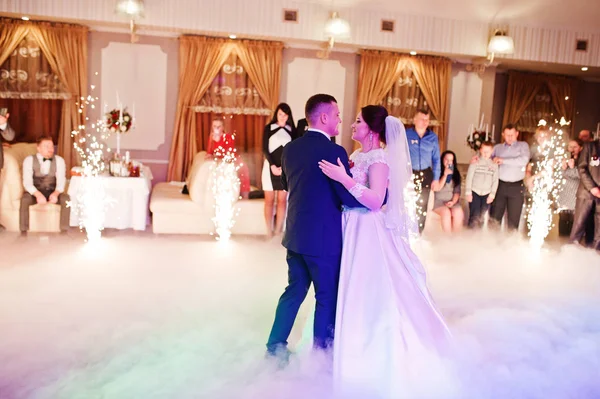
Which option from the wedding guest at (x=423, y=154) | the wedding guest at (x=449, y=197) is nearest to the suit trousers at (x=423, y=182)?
the wedding guest at (x=423, y=154)

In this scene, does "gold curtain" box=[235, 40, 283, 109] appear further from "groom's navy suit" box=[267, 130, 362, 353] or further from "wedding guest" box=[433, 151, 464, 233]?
"groom's navy suit" box=[267, 130, 362, 353]

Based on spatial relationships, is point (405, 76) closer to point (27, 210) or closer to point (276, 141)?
point (276, 141)

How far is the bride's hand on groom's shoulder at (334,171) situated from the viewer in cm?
283

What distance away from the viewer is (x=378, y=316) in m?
2.94

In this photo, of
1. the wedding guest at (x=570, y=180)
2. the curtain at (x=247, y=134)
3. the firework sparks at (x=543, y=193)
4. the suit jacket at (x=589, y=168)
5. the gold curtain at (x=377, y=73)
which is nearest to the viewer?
the suit jacket at (x=589, y=168)

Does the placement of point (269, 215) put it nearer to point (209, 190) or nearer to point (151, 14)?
point (209, 190)

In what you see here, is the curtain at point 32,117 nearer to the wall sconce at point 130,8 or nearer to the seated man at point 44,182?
the wall sconce at point 130,8

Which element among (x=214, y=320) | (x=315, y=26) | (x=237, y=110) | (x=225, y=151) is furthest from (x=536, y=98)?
(x=214, y=320)

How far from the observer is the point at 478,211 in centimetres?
679

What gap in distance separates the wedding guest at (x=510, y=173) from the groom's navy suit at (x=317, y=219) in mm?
4242

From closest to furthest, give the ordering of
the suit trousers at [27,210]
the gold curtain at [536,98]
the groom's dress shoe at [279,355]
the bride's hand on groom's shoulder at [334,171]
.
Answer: the bride's hand on groom's shoulder at [334,171], the groom's dress shoe at [279,355], the suit trousers at [27,210], the gold curtain at [536,98]

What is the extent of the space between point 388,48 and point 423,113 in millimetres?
3142

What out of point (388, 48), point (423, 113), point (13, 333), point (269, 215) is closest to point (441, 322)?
point (13, 333)

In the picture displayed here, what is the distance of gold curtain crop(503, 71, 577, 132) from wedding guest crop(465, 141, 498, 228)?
15.0 feet
